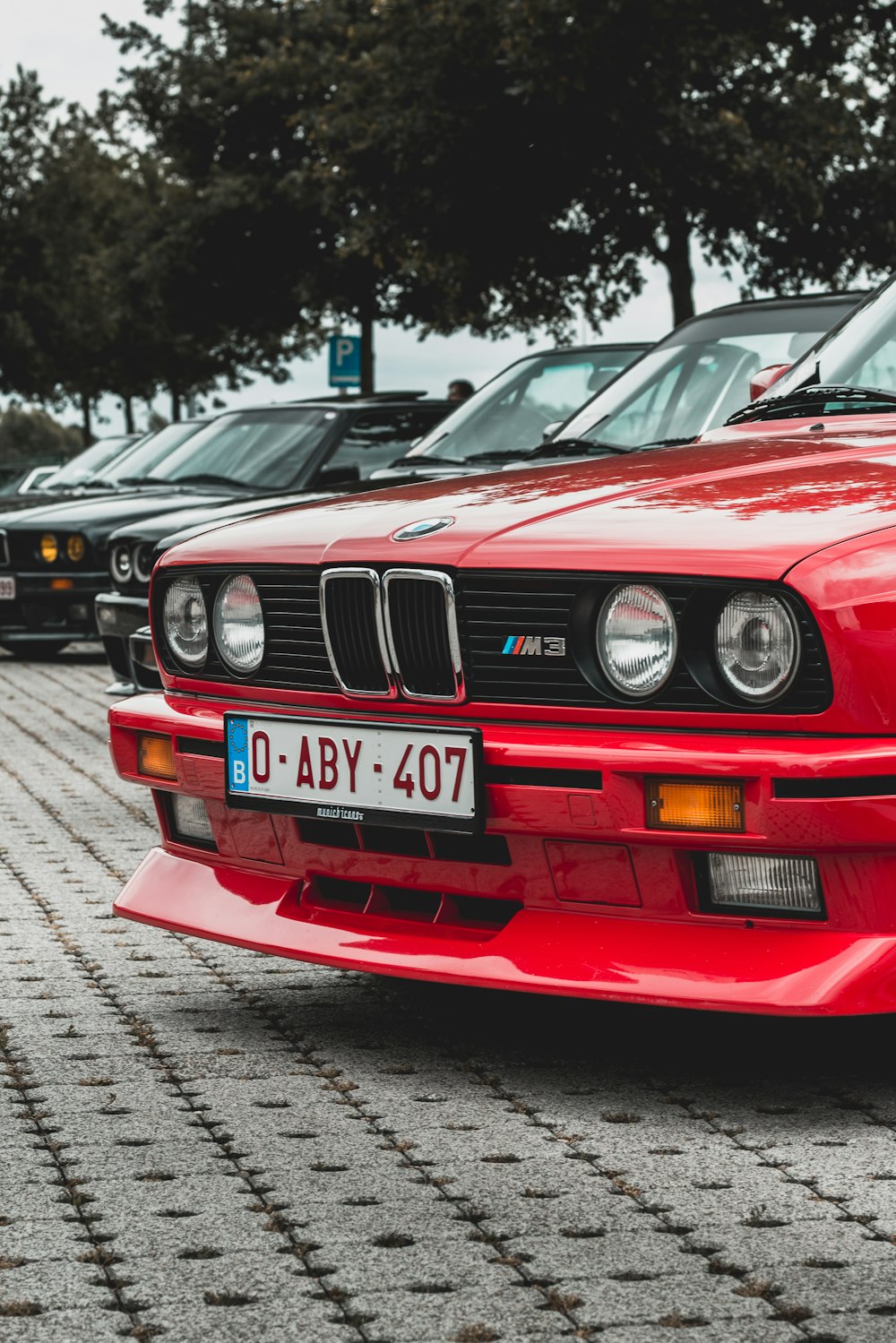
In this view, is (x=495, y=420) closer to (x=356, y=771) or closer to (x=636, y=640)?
(x=356, y=771)

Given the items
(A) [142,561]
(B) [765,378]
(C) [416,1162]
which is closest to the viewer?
(C) [416,1162]

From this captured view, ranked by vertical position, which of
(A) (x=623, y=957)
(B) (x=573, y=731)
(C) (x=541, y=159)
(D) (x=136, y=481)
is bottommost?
(A) (x=623, y=957)

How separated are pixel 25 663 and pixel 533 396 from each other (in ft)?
18.8

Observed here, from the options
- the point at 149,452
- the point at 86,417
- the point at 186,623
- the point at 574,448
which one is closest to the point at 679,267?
the point at 149,452

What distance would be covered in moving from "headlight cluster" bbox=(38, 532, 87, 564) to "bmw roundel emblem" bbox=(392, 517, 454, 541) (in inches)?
340

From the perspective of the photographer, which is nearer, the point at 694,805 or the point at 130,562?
the point at 694,805

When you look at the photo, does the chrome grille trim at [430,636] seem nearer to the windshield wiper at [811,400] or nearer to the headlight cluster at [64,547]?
the windshield wiper at [811,400]

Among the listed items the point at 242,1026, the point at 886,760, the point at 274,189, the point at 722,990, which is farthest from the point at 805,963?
the point at 274,189

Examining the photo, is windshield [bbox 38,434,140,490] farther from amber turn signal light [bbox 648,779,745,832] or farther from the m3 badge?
amber turn signal light [bbox 648,779,745,832]

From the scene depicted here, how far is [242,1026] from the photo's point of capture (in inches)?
157

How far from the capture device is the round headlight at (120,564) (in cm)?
893

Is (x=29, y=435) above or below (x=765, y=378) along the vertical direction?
above

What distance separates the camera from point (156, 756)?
4.11 meters

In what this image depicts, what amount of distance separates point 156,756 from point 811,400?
1687 millimetres
